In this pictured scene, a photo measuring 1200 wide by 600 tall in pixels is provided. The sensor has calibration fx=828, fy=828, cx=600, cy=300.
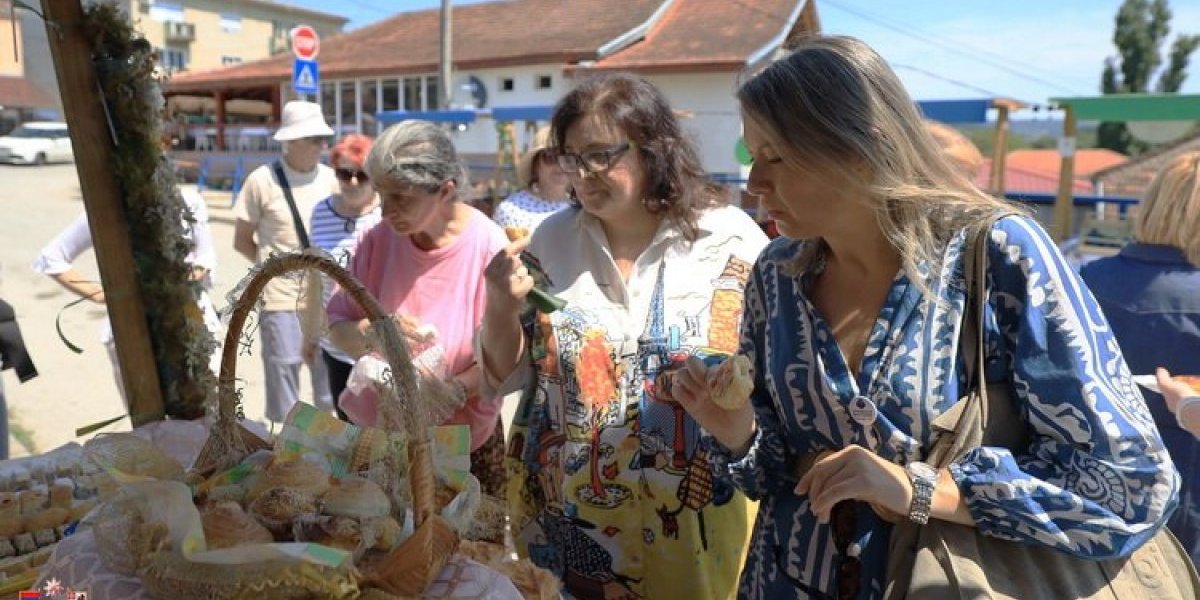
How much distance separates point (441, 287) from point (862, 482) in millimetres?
1617

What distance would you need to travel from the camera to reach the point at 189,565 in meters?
1.02

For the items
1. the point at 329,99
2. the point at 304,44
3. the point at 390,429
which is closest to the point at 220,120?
the point at 329,99

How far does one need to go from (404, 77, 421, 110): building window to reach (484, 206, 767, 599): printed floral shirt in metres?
25.9

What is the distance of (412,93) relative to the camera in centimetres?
2667

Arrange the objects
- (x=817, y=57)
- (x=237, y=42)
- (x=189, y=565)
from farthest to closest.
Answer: (x=237, y=42) < (x=817, y=57) < (x=189, y=565)

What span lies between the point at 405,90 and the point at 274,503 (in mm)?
27110

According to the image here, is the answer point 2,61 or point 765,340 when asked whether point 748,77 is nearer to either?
point 765,340

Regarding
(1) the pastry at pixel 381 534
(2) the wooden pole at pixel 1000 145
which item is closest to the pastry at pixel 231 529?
(1) the pastry at pixel 381 534

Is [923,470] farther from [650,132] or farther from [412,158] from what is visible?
[412,158]

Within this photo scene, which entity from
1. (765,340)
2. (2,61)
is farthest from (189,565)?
(2,61)

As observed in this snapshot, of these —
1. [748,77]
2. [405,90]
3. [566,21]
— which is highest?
[566,21]

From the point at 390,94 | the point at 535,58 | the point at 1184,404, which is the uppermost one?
the point at 535,58

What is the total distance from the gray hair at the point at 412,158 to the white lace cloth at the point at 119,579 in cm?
148

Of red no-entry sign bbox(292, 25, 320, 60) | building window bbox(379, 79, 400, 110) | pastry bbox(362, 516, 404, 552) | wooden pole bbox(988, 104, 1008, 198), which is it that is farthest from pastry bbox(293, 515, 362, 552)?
building window bbox(379, 79, 400, 110)
